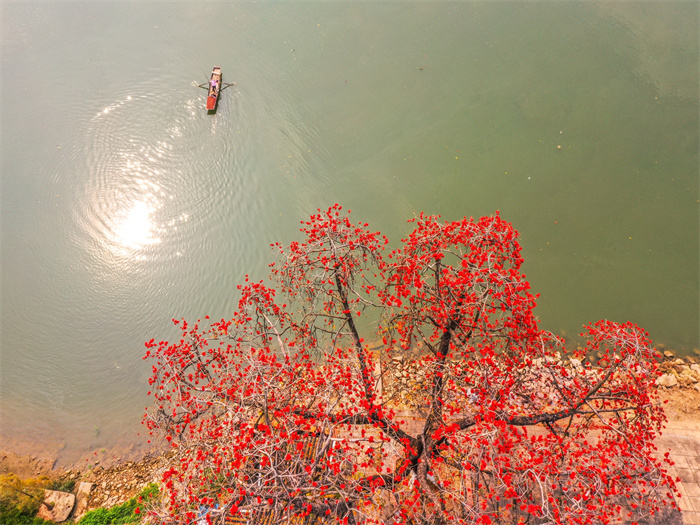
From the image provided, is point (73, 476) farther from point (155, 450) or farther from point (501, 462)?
point (501, 462)

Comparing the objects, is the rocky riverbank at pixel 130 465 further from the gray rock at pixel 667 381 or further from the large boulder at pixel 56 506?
the large boulder at pixel 56 506

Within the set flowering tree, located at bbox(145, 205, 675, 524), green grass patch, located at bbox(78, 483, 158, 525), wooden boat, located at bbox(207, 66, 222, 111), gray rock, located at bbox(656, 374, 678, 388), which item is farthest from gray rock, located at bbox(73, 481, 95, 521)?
gray rock, located at bbox(656, 374, 678, 388)

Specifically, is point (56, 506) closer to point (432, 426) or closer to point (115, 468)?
point (115, 468)

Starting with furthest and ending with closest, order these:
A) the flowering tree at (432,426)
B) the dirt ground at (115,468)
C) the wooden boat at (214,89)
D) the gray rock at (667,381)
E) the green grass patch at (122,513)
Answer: the wooden boat at (214,89), the gray rock at (667,381), the dirt ground at (115,468), the green grass patch at (122,513), the flowering tree at (432,426)

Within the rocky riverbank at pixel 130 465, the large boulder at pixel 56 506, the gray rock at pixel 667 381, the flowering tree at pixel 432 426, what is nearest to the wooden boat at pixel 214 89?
the flowering tree at pixel 432 426

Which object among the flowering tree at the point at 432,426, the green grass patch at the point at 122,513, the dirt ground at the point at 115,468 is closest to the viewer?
the flowering tree at the point at 432,426

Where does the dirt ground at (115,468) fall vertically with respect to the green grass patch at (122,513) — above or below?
above

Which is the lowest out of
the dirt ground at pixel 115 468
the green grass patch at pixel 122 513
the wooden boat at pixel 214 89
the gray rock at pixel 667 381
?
the green grass patch at pixel 122 513

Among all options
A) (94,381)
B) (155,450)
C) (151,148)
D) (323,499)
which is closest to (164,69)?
(151,148)
